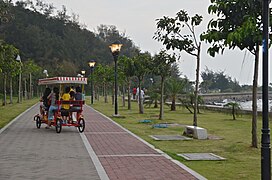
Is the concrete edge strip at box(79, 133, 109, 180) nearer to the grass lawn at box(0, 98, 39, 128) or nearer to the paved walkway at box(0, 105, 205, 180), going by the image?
the paved walkway at box(0, 105, 205, 180)

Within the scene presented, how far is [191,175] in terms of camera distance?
346 inches

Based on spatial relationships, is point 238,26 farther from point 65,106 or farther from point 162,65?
point 162,65

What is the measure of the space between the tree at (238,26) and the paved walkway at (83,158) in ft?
10.3

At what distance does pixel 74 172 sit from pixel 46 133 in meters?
7.77

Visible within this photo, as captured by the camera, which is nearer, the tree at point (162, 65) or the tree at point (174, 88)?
the tree at point (162, 65)

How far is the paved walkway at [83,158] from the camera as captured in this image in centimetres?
888

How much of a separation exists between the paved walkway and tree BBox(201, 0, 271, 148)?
10.3 feet

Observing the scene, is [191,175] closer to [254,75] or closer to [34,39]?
[254,75]

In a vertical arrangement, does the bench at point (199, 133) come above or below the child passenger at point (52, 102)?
below

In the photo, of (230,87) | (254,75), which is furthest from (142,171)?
Result: (230,87)

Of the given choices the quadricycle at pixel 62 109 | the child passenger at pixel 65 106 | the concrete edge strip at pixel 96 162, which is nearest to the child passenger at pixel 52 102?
the quadricycle at pixel 62 109

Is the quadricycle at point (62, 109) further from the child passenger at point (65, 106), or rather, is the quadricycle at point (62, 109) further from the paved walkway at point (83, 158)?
the paved walkway at point (83, 158)

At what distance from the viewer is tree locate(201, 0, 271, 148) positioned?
11.3m

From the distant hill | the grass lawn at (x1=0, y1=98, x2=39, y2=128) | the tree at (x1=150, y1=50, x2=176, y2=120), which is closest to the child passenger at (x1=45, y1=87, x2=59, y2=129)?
the grass lawn at (x1=0, y1=98, x2=39, y2=128)
